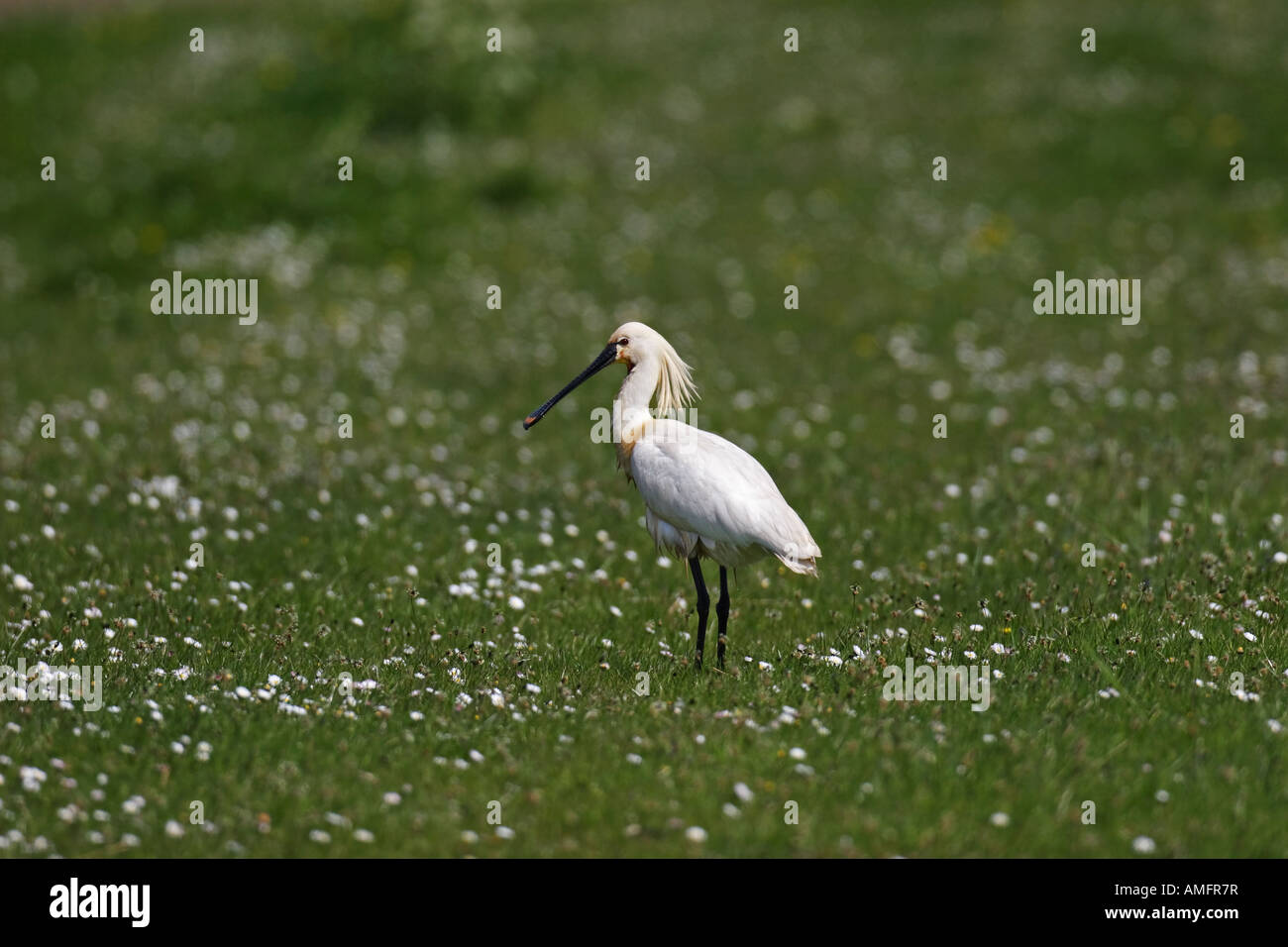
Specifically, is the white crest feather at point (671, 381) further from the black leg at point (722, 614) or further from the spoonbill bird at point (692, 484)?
the black leg at point (722, 614)

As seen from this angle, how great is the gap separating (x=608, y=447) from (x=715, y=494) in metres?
5.63

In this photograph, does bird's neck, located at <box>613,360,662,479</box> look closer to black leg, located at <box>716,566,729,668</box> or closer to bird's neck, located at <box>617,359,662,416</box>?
bird's neck, located at <box>617,359,662,416</box>

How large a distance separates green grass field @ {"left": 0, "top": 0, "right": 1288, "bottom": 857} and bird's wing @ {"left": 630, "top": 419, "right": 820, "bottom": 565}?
809 millimetres

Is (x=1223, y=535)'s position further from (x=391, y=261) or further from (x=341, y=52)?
(x=341, y=52)

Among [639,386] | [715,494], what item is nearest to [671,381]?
[639,386]

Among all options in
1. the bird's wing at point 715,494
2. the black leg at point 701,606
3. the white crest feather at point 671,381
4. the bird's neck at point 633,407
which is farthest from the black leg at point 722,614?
the white crest feather at point 671,381

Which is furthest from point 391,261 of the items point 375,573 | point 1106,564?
point 1106,564

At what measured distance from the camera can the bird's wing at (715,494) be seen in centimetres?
768

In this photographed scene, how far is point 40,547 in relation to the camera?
10109mm

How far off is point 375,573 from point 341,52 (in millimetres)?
18892

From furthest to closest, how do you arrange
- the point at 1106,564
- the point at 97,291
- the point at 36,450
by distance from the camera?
1. the point at 97,291
2. the point at 36,450
3. the point at 1106,564

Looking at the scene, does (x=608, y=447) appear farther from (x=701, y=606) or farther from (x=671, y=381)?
(x=701, y=606)

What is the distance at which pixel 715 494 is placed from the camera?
7.75m

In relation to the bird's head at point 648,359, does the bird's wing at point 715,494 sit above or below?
below
